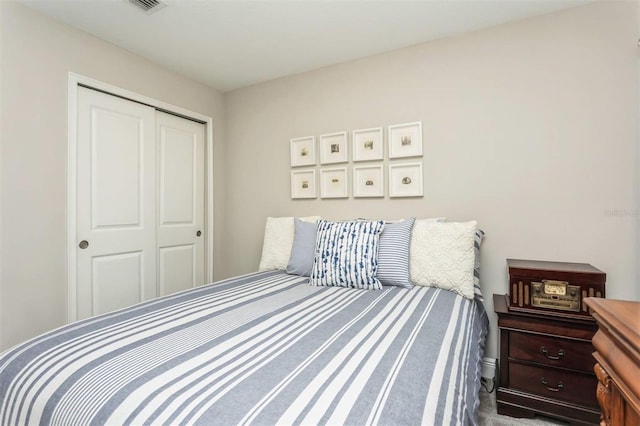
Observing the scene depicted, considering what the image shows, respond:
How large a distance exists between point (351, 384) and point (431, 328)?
1.86 feet

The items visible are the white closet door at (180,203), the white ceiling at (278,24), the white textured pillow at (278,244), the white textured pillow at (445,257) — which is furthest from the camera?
the white closet door at (180,203)

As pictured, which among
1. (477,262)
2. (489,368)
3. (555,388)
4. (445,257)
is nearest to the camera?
(555,388)

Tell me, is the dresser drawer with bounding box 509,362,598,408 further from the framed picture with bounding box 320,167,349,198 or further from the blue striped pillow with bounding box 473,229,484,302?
the framed picture with bounding box 320,167,349,198

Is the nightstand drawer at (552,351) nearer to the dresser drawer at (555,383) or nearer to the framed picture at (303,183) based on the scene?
the dresser drawer at (555,383)

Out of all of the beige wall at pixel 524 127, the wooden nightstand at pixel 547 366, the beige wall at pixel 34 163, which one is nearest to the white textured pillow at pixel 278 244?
the beige wall at pixel 524 127

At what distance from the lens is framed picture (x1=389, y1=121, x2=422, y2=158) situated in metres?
2.36

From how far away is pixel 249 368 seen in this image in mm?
892

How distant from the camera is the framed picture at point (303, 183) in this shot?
2824mm

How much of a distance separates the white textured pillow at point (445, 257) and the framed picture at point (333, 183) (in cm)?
86

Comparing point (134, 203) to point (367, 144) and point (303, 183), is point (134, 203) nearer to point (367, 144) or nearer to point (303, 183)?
point (303, 183)

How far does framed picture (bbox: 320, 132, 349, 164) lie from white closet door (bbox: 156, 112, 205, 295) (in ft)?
4.25

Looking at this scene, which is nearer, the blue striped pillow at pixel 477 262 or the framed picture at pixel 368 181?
the blue striped pillow at pixel 477 262

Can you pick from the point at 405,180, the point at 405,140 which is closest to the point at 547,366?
the point at 405,180

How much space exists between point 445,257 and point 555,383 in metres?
0.81
